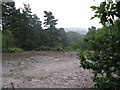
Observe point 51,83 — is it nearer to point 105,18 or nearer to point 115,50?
point 115,50

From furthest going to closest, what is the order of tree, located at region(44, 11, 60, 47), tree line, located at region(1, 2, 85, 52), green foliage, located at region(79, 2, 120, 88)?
tree, located at region(44, 11, 60, 47)
tree line, located at region(1, 2, 85, 52)
green foliage, located at region(79, 2, 120, 88)

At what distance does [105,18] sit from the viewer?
875mm

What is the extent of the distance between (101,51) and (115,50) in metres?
0.20

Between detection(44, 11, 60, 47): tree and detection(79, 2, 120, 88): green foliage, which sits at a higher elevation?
detection(44, 11, 60, 47): tree

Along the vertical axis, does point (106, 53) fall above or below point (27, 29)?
below

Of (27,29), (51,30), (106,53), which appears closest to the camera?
(106,53)

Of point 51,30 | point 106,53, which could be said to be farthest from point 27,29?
point 106,53

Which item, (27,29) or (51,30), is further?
(51,30)

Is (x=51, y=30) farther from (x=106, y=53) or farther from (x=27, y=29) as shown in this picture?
(x=106, y=53)

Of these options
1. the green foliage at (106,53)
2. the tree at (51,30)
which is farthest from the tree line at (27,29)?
the green foliage at (106,53)

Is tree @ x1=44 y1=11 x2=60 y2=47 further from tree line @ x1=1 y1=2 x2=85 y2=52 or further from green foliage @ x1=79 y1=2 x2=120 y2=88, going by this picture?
green foliage @ x1=79 y1=2 x2=120 y2=88

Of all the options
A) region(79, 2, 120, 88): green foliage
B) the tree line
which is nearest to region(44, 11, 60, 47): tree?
the tree line

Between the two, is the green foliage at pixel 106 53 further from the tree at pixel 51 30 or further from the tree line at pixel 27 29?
the tree at pixel 51 30

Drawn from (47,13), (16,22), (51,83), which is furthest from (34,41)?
(51,83)
